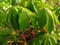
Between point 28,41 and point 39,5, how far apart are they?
0.16m

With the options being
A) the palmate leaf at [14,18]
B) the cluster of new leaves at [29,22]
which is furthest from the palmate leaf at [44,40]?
the palmate leaf at [14,18]

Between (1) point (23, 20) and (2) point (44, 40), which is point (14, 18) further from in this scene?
(2) point (44, 40)

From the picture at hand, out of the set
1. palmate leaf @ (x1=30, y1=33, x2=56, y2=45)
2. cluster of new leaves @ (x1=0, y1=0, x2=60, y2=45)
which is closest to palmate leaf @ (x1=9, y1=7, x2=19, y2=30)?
cluster of new leaves @ (x1=0, y1=0, x2=60, y2=45)

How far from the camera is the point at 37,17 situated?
752 millimetres

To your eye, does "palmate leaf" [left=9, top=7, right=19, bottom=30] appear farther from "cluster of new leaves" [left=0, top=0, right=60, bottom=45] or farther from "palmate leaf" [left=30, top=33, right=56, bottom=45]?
"palmate leaf" [left=30, top=33, right=56, bottom=45]

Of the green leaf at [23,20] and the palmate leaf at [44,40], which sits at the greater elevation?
the green leaf at [23,20]

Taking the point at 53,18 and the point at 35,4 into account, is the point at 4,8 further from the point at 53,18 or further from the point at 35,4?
the point at 53,18

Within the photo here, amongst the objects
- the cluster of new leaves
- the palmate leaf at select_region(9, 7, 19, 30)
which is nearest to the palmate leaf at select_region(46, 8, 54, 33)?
the cluster of new leaves

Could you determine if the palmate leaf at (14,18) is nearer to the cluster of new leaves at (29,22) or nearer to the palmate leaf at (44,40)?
the cluster of new leaves at (29,22)

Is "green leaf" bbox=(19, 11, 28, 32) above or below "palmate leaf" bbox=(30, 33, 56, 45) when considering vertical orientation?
above

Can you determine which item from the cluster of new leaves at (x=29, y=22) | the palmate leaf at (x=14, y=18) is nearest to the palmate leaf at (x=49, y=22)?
the cluster of new leaves at (x=29, y=22)

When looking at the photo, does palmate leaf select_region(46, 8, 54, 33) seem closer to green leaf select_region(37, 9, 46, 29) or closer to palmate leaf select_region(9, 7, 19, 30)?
green leaf select_region(37, 9, 46, 29)

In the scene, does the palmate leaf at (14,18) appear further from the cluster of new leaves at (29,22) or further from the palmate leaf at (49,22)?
the palmate leaf at (49,22)

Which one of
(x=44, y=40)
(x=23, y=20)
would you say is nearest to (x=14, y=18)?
(x=23, y=20)
